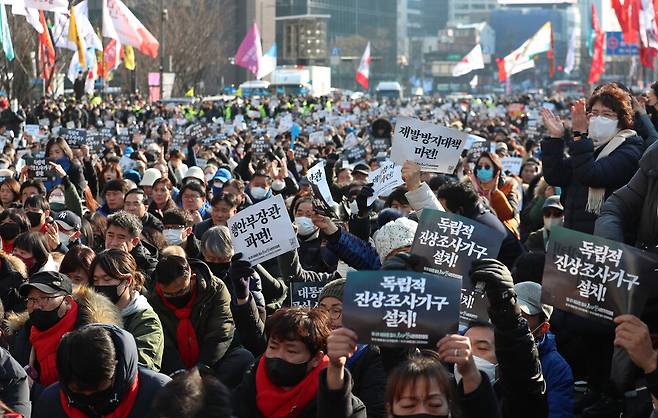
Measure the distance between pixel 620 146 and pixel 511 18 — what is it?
167 metres

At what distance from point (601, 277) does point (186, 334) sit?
2.57 meters

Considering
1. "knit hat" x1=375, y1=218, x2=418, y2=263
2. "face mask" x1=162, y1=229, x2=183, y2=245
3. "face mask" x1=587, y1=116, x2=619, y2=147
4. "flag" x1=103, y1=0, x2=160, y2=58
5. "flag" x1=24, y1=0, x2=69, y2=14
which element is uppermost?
"flag" x1=24, y1=0, x2=69, y2=14


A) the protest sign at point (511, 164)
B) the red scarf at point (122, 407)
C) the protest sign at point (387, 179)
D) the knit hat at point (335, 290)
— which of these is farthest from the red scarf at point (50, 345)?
the protest sign at point (511, 164)

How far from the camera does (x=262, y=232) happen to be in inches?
283

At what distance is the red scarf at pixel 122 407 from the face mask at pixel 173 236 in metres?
4.20

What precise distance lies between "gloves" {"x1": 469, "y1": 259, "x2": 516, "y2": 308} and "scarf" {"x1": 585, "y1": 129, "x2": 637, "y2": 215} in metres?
2.36

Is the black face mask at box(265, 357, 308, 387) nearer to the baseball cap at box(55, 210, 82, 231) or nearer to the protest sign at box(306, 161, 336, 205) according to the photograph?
the baseball cap at box(55, 210, 82, 231)

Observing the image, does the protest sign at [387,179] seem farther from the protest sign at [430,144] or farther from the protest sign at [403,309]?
the protest sign at [403,309]

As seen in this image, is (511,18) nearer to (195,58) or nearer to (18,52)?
(195,58)

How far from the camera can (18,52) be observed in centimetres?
3800

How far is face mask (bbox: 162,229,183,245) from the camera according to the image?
8.96 m

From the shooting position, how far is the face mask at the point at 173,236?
896cm

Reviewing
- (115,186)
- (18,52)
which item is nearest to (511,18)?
(18,52)

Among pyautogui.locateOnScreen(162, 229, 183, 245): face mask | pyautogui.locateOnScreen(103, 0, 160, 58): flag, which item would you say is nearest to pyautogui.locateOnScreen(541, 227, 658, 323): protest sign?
pyautogui.locateOnScreen(162, 229, 183, 245): face mask
